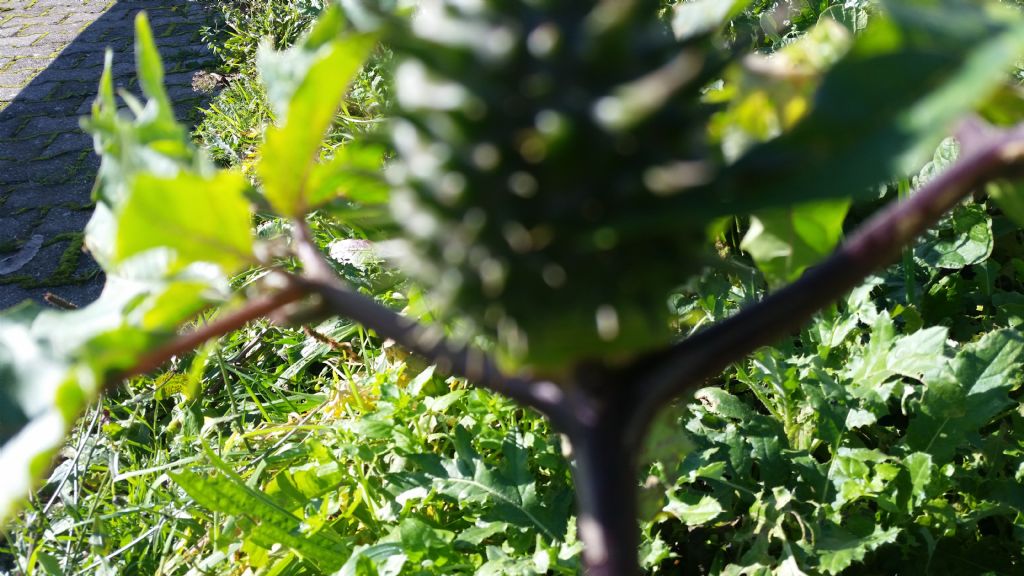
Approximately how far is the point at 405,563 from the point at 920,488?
0.95m

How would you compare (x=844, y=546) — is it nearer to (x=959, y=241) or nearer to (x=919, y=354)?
(x=919, y=354)

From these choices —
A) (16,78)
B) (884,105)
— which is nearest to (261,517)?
(884,105)

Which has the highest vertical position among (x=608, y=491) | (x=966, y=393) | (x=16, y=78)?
(x=16, y=78)

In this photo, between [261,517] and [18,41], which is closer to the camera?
[261,517]

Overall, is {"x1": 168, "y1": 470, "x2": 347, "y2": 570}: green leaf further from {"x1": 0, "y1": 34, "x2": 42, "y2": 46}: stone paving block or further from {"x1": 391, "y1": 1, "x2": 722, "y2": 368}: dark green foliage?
{"x1": 0, "y1": 34, "x2": 42, "y2": 46}: stone paving block

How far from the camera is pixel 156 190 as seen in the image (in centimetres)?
54

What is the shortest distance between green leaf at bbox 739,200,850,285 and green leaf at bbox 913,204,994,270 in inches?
57.9

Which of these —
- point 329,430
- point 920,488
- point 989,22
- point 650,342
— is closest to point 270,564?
point 329,430

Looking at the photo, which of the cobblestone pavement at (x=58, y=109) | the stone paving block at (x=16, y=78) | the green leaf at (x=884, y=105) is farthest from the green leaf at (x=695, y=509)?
the stone paving block at (x=16, y=78)

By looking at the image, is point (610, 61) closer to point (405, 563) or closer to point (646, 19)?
point (646, 19)

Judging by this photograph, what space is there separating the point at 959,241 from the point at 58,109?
5.77 m

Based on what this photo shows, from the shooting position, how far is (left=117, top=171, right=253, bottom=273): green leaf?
54 centimetres

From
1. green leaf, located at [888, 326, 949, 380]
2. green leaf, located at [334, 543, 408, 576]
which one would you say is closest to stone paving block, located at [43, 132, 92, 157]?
green leaf, located at [334, 543, 408, 576]

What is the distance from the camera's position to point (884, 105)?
482 millimetres
